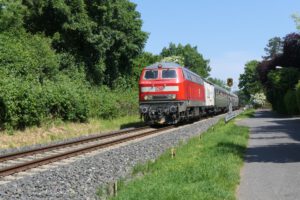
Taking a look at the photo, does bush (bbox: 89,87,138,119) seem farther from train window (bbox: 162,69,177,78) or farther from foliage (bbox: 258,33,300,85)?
foliage (bbox: 258,33,300,85)

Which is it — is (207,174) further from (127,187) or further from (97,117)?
(97,117)

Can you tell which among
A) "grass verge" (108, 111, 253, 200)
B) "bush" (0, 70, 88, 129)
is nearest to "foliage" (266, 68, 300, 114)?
"bush" (0, 70, 88, 129)

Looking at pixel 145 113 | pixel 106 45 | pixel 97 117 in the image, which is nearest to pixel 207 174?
pixel 145 113

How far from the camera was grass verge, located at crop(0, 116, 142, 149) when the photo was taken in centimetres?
2006

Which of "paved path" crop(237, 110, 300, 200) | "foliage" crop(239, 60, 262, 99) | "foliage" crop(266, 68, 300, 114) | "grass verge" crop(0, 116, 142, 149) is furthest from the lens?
"foliage" crop(239, 60, 262, 99)

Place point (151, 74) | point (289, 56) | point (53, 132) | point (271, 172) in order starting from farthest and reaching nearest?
1. point (289, 56)
2. point (151, 74)
3. point (53, 132)
4. point (271, 172)

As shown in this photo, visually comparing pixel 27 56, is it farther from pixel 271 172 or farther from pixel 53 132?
pixel 271 172

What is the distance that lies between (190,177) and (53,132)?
48.7ft

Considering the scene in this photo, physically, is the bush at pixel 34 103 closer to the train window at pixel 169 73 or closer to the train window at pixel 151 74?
the train window at pixel 151 74

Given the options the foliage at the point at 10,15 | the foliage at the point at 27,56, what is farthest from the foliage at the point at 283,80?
the foliage at the point at 10,15

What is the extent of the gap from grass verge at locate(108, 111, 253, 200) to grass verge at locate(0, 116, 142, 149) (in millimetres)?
8036

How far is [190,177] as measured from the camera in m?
9.88

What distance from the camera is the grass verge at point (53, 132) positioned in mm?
20062

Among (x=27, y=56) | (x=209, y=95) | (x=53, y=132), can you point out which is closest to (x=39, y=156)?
(x=53, y=132)
